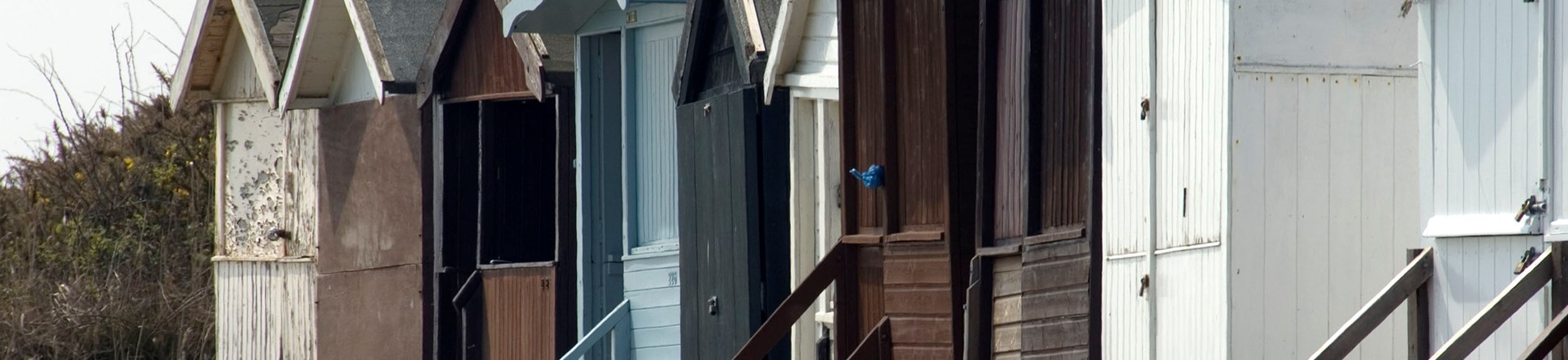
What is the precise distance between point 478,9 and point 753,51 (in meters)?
3.92

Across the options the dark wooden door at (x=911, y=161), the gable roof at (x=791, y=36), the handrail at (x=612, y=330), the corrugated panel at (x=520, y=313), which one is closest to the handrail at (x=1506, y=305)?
the dark wooden door at (x=911, y=161)

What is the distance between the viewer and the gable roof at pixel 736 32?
38.2 ft

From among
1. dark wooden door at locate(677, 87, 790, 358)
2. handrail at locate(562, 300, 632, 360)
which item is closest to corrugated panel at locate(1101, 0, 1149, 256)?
dark wooden door at locate(677, 87, 790, 358)

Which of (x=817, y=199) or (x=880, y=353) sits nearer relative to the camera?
(x=880, y=353)

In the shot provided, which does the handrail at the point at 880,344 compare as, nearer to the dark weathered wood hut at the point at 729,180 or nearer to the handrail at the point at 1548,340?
the dark weathered wood hut at the point at 729,180

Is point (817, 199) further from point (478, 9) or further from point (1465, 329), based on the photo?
point (1465, 329)

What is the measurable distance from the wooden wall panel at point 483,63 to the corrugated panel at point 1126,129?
260 inches

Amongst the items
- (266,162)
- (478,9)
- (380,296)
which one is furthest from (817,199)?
(266,162)

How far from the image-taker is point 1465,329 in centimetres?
610

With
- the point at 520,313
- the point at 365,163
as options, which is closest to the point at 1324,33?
the point at 520,313

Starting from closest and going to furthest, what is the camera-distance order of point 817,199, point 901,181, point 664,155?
point 901,181 → point 817,199 → point 664,155

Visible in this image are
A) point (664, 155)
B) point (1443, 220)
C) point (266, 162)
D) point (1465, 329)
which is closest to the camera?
point (1465, 329)

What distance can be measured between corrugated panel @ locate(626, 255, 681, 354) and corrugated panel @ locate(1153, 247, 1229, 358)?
5.42 metres

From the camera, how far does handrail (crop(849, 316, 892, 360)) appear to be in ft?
34.3
